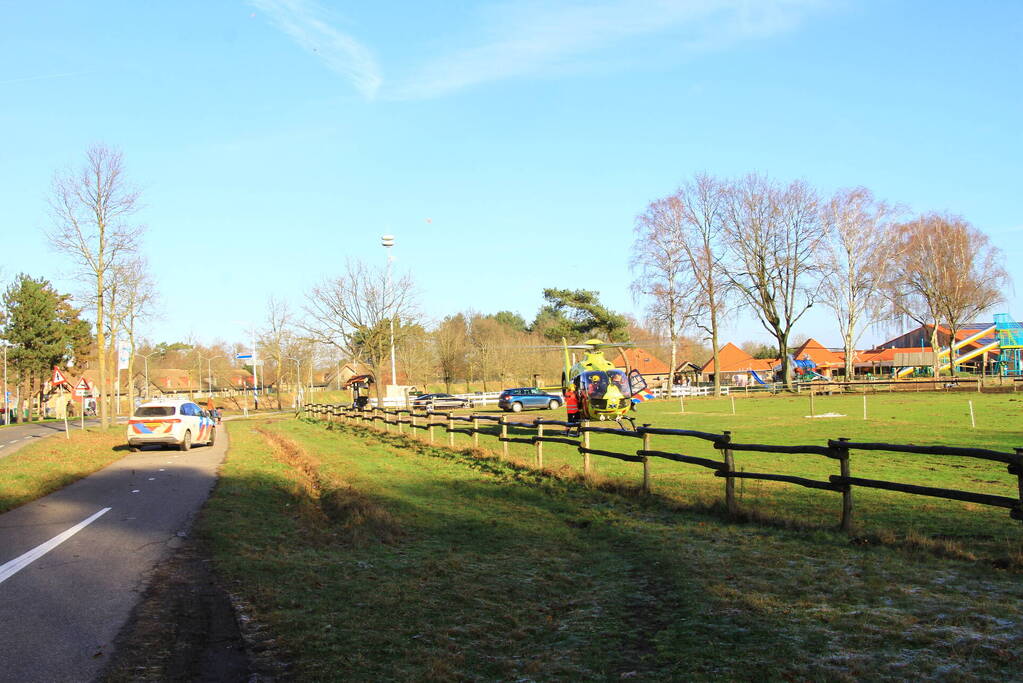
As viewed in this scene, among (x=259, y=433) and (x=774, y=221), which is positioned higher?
(x=774, y=221)

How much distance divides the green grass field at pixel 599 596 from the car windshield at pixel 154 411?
45.1 feet

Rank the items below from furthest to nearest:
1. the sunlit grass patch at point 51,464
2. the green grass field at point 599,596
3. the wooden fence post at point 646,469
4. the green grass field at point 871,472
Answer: the sunlit grass patch at point 51,464 → the wooden fence post at point 646,469 → the green grass field at point 871,472 → the green grass field at point 599,596

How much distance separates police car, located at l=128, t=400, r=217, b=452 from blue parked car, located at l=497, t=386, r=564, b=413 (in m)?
25.7

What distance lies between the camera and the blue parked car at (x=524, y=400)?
48594 mm

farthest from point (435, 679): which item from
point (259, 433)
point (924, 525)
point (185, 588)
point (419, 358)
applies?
point (419, 358)

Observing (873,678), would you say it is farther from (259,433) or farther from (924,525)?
(259,433)

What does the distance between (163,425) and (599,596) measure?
20.3 meters

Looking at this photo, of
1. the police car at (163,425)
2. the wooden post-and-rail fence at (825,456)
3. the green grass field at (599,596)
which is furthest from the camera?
the police car at (163,425)

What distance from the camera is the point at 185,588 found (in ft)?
23.2

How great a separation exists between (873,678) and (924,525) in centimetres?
527

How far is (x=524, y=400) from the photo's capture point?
161ft

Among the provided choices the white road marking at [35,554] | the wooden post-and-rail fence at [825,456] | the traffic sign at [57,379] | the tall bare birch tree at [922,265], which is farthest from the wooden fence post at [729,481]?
the tall bare birch tree at [922,265]

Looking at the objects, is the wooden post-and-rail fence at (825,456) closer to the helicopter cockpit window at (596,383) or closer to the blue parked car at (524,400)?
the helicopter cockpit window at (596,383)

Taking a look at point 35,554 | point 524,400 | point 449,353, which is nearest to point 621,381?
point 35,554
